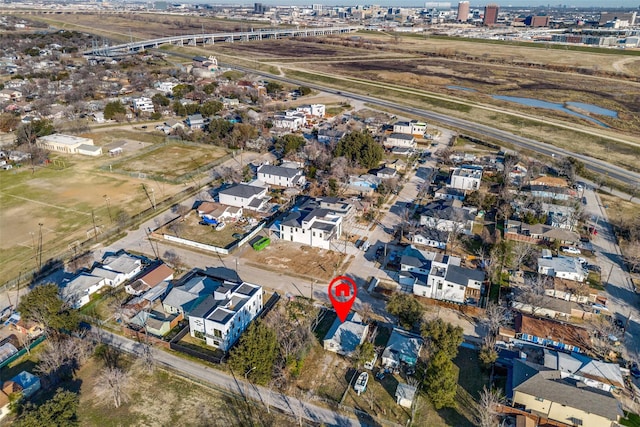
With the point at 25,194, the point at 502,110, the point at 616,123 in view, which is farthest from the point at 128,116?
the point at 616,123

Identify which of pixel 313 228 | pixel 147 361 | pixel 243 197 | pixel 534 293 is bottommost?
pixel 147 361

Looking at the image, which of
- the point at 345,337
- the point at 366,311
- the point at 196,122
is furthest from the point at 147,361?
the point at 196,122

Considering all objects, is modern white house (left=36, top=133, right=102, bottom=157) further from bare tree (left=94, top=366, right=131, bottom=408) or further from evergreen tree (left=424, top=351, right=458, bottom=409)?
evergreen tree (left=424, top=351, right=458, bottom=409)

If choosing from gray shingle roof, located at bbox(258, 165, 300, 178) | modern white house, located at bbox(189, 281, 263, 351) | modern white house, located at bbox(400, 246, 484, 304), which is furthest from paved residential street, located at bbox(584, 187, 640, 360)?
gray shingle roof, located at bbox(258, 165, 300, 178)

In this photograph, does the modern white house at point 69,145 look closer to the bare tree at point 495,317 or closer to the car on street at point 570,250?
the bare tree at point 495,317

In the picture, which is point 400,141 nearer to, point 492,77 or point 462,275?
point 462,275

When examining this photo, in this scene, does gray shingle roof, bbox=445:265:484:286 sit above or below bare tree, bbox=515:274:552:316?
above
